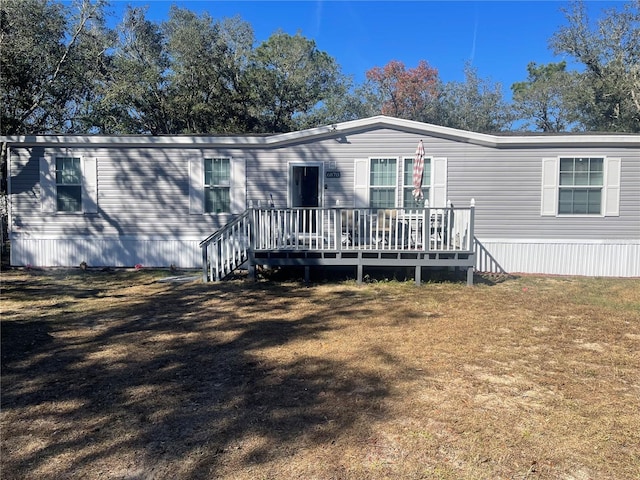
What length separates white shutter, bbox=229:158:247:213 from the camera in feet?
33.9

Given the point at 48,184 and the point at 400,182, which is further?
the point at 48,184

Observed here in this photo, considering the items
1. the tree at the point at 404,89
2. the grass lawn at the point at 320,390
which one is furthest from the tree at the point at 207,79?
A: the grass lawn at the point at 320,390

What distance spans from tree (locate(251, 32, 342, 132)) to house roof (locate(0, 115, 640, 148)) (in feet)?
40.7

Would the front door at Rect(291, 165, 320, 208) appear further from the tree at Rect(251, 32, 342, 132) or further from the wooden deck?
the tree at Rect(251, 32, 342, 132)

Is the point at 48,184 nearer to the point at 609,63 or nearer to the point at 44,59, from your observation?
the point at 44,59

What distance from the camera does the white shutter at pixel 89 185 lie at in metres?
10.5

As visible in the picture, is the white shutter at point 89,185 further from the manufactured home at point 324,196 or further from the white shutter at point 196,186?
the white shutter at point 196,186

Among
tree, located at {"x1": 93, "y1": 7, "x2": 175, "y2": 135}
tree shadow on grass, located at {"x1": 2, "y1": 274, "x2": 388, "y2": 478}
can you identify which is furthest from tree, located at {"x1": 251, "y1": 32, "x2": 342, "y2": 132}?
tree shadow on grass, located at {"x1": 2, "y1": 274, "x2": 388, "y2": 478}

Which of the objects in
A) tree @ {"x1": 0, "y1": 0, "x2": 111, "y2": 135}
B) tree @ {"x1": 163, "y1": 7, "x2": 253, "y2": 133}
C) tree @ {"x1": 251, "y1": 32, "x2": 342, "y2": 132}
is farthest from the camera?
tree @ {"x1": 251, "y1": 32, "x2": 342, "y2": 132}

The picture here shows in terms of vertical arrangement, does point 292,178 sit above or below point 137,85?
below

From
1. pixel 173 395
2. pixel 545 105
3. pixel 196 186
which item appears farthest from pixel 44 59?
pixel 545 105

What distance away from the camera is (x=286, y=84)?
74.0 feet

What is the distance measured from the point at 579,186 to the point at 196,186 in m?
8.52

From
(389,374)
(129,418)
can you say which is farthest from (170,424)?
(389,374)
